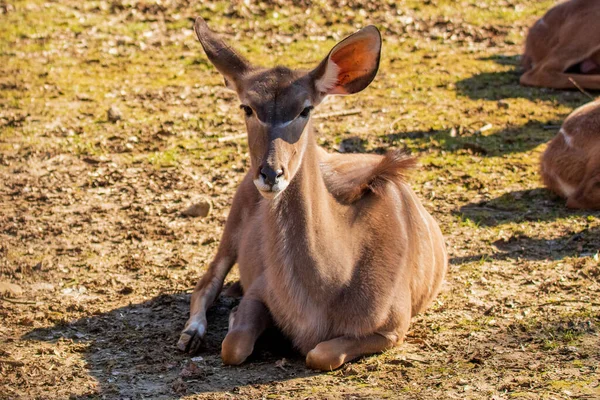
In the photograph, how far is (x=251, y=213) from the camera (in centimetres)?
616

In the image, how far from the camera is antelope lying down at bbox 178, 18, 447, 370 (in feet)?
16.1

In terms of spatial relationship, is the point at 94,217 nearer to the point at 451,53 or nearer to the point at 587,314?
the point at 587,314

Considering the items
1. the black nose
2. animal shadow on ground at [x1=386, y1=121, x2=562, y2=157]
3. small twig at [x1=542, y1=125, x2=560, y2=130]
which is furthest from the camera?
small twig at [x1=542, y1=125, x2=560, y2=130]

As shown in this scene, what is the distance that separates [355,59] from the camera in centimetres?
527

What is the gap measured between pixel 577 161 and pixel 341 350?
153 inches

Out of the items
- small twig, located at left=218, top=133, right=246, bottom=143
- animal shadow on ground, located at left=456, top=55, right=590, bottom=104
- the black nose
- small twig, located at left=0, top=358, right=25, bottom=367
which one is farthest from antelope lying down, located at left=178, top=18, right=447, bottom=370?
animal shadow on ground, located at left=456, top=55, right=590, bottom=104

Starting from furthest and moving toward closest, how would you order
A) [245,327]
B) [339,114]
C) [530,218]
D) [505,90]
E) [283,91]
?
[505,90], [339,114], [530,218], [245,327], [283,91]

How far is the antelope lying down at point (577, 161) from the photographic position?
306 inches

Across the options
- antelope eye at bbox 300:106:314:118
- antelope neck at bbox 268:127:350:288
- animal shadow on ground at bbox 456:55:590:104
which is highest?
antelope eye at bbox 300:106:314:118

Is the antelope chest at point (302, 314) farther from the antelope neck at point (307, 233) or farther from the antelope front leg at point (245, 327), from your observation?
the antelope front leg at point (245, 327)

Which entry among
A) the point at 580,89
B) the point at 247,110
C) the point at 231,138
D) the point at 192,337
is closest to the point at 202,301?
the point at 192,337

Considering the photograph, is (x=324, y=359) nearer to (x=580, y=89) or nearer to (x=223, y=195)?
(x=223, y=195)

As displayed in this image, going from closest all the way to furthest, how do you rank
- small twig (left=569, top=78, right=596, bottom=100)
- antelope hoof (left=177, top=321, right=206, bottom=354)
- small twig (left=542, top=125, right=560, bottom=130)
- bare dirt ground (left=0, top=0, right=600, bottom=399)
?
bare dirt ground (left=0, top=0, right=600, bottom=399) < antelope hoof (left=177, top=321, right=206, bottom=354) < small twig (left=542, top=125, right=560, bottom=130) < small twig (left=569, top=78, right=596, bottom=100)

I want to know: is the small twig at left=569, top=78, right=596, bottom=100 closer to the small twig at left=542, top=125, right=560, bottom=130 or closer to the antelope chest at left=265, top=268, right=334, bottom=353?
the small twig at left=542, top=125, right=560, bottom=130
